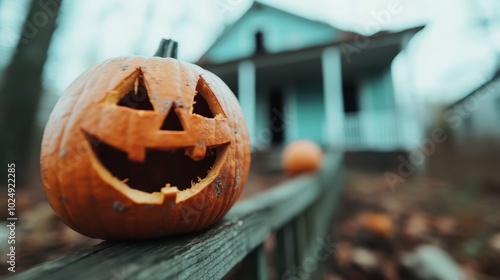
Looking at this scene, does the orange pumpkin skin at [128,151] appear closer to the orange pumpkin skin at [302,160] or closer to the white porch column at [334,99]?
the orange pumpkin skin at [302,160]

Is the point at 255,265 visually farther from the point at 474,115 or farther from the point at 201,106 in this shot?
the point at 474,115

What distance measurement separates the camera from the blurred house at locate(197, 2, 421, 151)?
7582mm

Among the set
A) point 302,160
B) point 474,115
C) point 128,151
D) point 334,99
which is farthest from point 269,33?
point 128,151

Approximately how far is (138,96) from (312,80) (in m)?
9.75

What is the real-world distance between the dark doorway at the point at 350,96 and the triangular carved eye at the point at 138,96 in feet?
30.9

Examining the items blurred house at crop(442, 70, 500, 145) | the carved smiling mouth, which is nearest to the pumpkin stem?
the carved smiling mouth

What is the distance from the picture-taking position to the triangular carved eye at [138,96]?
716 millimetres

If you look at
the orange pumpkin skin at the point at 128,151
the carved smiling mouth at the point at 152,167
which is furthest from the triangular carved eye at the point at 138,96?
the carved smiling mouth at the point at 152,167

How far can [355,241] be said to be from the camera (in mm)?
3084

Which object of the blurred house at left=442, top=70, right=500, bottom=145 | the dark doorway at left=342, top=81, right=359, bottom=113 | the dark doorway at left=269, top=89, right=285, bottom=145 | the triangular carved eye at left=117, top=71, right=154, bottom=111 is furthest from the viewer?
the dark doorway at left=269, top=89, right=285, bottom=145

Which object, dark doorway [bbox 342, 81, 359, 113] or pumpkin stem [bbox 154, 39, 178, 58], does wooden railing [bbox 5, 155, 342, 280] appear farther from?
dark doorway [bbox 342, 81, 359, 113]

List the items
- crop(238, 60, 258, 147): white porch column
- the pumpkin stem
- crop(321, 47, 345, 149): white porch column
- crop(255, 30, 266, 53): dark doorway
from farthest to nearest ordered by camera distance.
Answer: crop(255, 30, 266, 53): dark doorway < crop(238, 60, 258, 147): white porch column < crop(321, 47, 345, 149): white porch column < the pumpkin stem

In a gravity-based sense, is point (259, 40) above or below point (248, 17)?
below

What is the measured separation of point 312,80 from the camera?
9914mm
